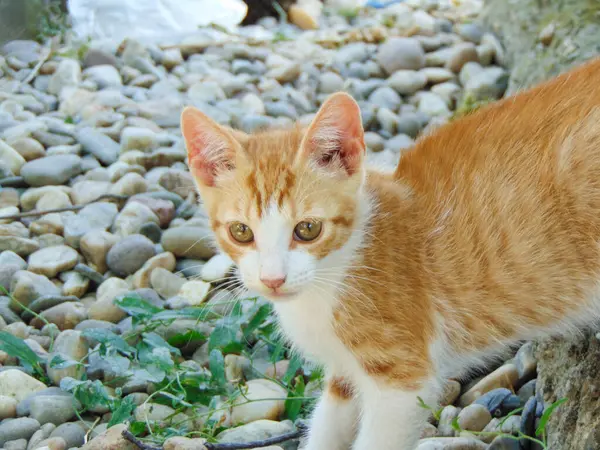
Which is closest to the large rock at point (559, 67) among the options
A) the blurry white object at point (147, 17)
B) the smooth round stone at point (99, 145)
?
the smooth round stone at point (99, 145)

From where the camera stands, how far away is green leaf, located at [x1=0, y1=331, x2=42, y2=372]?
265cm

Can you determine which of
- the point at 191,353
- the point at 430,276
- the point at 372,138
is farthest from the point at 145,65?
the point at 430,276

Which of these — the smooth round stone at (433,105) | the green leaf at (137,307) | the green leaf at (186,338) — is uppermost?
the smooth round stone at (433,105)

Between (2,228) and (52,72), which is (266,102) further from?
(2,228)

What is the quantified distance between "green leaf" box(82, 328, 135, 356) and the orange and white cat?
73 cm

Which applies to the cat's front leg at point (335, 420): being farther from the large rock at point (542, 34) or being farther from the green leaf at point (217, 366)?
the large rock at point (542, 34)

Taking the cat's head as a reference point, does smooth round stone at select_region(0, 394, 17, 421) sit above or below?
below

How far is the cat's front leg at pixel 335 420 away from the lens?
236cm

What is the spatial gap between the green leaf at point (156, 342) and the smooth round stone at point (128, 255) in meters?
0.59

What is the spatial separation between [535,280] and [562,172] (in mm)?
302

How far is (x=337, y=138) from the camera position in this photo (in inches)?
82.6

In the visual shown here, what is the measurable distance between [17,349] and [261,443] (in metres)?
0.91

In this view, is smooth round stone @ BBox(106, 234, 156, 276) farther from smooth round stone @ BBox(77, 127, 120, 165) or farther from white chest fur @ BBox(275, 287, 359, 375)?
white chest fur @ BBox(275, 287, 359, 375)

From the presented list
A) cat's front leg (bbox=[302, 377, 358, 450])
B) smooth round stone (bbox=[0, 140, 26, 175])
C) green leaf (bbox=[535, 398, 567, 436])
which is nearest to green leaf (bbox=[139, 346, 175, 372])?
cat's front leg (bbox=[302, 377, 358, 450])
